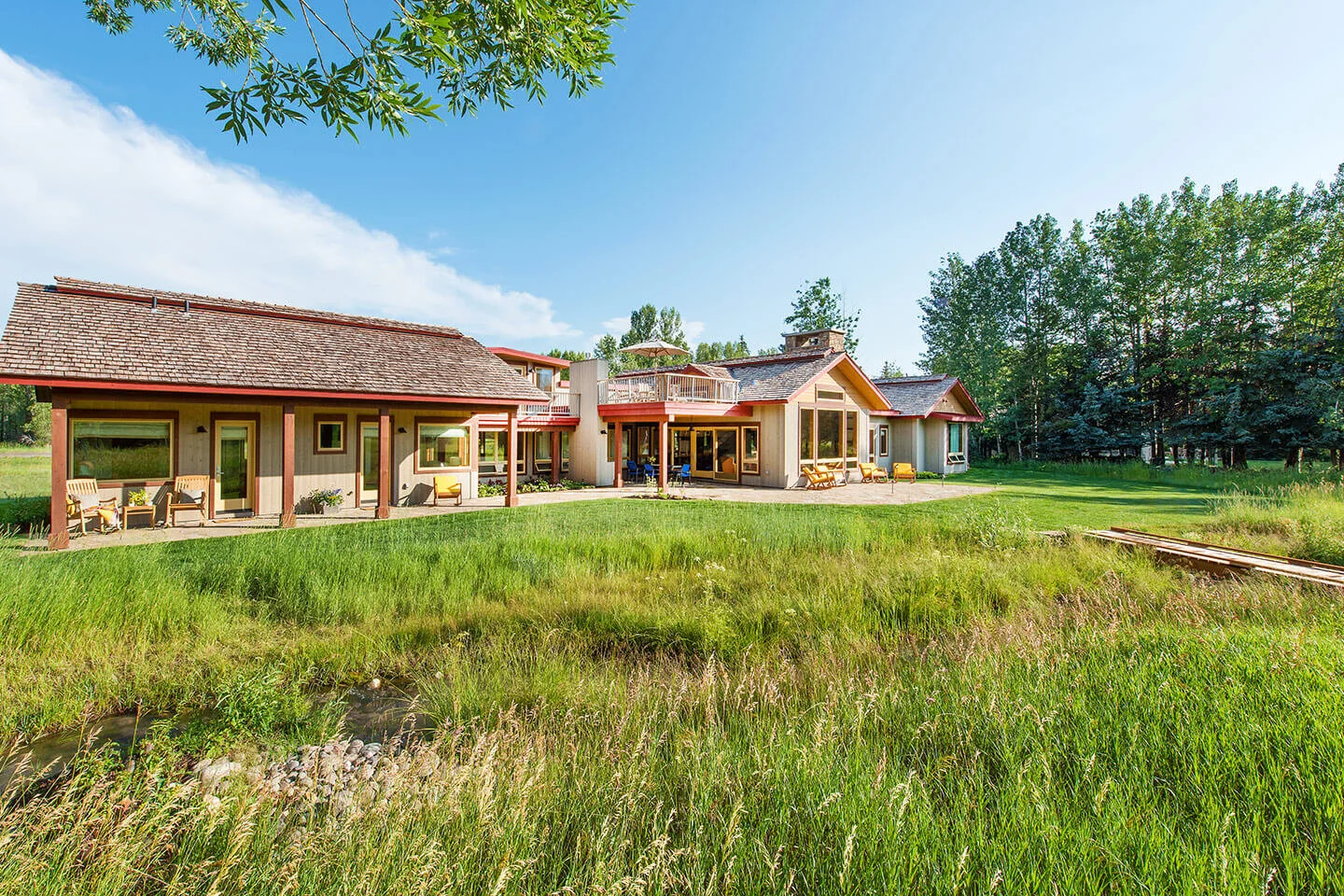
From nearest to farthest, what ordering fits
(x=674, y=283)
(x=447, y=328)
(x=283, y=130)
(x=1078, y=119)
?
(x=283, y=130) → (x=1078, y=119) → (x=447, y=328) → (x=674, y=283)

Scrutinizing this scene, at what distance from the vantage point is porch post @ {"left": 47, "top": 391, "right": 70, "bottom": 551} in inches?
368

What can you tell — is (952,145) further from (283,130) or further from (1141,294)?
(1141,294)

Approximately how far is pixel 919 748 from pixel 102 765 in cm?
465

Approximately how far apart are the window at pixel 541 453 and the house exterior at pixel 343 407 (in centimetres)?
6

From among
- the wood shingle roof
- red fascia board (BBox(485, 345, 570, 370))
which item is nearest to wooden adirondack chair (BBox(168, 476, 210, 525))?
the wood shingle roof

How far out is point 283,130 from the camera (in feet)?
15.5

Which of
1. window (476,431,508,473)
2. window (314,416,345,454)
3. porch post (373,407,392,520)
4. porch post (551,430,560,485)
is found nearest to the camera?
porch post (373,407,392,520)

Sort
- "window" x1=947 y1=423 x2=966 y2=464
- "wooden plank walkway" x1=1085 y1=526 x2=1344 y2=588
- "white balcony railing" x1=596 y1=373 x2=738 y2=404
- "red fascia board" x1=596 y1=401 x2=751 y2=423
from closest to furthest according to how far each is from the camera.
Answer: "wooden plank walkway" x1=1085 y1=526 x2=1344 y2=588, "red fascia board" x1=596 y1=401 x2=751 y2=423, "white balcony railing" x1=596 y1=373 x2=738 y2=404, "window" x1=947 y1=423 x2=966 y2=464

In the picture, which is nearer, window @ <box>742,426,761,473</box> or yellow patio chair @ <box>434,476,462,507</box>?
yellow patio chair @ <box>434,476,462,507</box>

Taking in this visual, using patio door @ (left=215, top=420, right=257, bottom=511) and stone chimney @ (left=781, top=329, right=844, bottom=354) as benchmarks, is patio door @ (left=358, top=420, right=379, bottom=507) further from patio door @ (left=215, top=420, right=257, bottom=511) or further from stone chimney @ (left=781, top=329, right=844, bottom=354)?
stone chimney @ (left=781, top=329, right=844, bottom=354)

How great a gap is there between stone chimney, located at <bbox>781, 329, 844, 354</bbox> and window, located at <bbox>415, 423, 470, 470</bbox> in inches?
617

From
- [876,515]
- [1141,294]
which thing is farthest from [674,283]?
[876,515]

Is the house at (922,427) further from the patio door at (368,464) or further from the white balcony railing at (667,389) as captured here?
the patio door at (368,464)

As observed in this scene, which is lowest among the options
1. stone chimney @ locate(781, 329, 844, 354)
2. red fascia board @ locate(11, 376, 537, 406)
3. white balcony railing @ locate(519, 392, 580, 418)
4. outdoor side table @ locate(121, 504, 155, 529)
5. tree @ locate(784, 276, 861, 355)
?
outdoor side table @ locate(121, 504, 155, 529)
